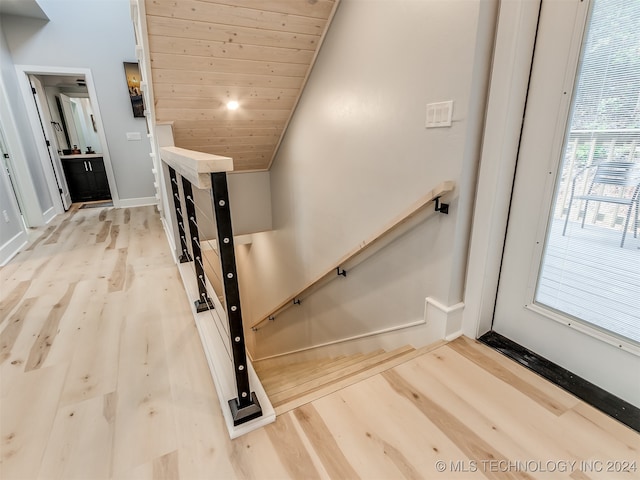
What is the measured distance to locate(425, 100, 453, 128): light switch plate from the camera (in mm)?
1465

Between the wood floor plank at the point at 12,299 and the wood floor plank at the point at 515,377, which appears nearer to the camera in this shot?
the wood floor plank at the point at 515,377

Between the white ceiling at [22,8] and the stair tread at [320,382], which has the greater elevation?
the white ceiling at [22,8]

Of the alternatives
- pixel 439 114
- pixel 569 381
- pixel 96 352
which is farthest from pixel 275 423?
pixel 439 114

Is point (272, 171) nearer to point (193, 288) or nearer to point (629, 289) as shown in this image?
point (193, 288)

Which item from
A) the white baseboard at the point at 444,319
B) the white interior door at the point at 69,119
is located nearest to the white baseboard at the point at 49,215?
the white interior door at the point at 69,119

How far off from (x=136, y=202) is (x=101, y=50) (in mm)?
2156

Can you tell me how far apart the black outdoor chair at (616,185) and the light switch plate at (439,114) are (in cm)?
A: 56

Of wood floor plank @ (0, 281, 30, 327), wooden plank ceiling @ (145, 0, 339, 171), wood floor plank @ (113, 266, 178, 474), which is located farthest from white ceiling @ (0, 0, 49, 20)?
wood floor plank @ (113, 266, 178, 474)

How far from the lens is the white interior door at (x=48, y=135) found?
4.53m

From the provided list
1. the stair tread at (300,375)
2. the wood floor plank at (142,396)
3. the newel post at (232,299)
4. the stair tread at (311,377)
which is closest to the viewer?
the newel post at (232,299)

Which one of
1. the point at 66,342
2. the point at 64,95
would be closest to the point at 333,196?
the point at 66,342

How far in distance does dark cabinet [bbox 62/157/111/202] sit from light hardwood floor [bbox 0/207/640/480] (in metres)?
4.90

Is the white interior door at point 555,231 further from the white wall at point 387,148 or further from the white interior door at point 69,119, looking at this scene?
the white interior door at point 69,119

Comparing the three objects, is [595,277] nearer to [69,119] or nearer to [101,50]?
[101,50]
